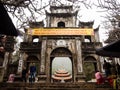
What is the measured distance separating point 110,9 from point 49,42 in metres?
12.5

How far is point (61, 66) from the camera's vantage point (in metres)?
23.8

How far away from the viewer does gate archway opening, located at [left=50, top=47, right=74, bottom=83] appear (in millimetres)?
19469

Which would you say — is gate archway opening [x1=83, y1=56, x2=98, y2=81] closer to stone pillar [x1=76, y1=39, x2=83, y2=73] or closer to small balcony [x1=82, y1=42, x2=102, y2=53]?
small balcony [x1=82, y1=42, x2=102, y2=53]

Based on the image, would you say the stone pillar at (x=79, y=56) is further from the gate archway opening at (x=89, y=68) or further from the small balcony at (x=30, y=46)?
the small balcony at (x=30, y=46)

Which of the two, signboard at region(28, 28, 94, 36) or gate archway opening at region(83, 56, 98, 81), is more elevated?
signboard at region(28, 28, 94, 36)

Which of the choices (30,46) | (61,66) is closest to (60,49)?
(30,46)

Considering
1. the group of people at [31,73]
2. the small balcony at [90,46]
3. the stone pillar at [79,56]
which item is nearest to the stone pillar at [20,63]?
the group of people at [31,73]

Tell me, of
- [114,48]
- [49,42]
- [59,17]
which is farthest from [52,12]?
[114,48]

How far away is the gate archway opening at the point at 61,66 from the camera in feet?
63.9

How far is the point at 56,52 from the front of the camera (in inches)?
774

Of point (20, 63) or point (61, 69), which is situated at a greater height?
point (20, 63)

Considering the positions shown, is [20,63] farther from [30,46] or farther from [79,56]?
[79,56]

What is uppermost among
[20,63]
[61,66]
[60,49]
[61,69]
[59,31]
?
[59,31]

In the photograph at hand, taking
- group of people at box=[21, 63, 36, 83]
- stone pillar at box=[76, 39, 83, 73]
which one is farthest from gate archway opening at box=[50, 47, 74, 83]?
group of people at box=[21, 63, 36, 83]
